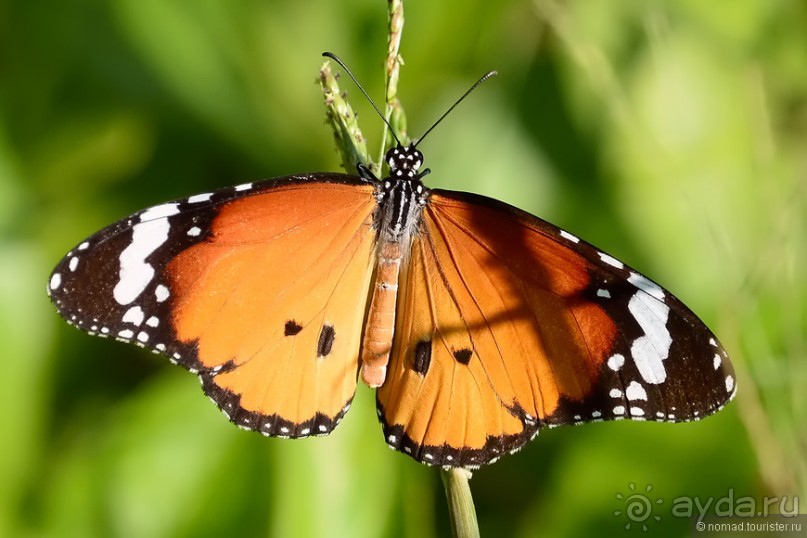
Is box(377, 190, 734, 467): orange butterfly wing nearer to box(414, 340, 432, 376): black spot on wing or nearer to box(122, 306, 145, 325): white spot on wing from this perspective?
box(414, 340, 432, 376): black spot on wing

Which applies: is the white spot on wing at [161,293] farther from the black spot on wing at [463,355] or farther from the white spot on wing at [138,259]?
the black spot on wing at [463,355]

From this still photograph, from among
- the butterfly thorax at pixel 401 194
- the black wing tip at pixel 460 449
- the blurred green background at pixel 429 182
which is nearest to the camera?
the black wing tip at pixel 460 449

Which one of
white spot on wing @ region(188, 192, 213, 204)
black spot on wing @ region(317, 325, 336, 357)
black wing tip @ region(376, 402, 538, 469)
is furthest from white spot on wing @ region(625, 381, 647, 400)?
white spot on wing @ region(188, 192, 213, 204)

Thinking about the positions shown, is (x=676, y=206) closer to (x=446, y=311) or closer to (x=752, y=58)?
(x=752, y=58)

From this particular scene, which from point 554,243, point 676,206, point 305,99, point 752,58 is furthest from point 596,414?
point 752,58

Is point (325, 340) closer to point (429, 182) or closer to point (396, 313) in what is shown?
point (396, 313)

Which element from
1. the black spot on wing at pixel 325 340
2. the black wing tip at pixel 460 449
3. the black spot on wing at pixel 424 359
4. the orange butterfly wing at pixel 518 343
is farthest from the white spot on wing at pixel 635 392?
the black spot on wing at pixel 325 340
